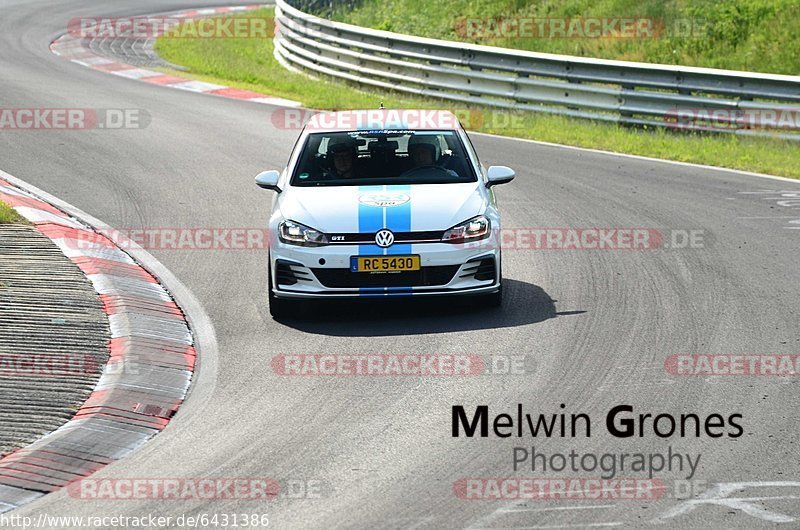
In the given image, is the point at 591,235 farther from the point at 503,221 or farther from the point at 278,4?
the point at 278,4

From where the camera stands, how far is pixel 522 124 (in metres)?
19.9

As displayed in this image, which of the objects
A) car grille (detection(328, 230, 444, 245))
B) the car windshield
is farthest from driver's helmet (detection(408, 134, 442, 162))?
car grille (detection(328, 230, 444, 245))

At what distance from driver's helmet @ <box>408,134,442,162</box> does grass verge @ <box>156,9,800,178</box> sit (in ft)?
22.2

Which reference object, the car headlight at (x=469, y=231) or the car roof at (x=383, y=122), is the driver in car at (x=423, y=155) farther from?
the car headlight at (x=469, y=231)

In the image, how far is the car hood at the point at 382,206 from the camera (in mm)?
9969

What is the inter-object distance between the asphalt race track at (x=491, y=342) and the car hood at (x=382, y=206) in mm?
788

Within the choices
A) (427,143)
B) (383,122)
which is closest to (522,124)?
(383,122)

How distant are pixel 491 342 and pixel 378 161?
2210mm

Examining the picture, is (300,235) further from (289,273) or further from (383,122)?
(383,122)

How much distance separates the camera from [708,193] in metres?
15.0

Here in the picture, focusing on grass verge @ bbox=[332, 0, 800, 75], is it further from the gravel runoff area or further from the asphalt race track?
the gravel runoff area

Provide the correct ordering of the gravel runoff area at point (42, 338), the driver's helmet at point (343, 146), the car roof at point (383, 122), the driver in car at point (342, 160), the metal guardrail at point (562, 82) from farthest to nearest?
the metal guardrail at point (562, 82) < the car roof at point (383, 122) < the driver's helmet at point (343, 146) < the driver in car at point (342, 160) < the gravel runoff area at point (42, 338)

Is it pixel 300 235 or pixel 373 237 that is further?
pixel 300 235

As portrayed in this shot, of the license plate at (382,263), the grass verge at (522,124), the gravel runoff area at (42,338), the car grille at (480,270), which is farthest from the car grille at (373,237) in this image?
the grass verge at (522,124)
